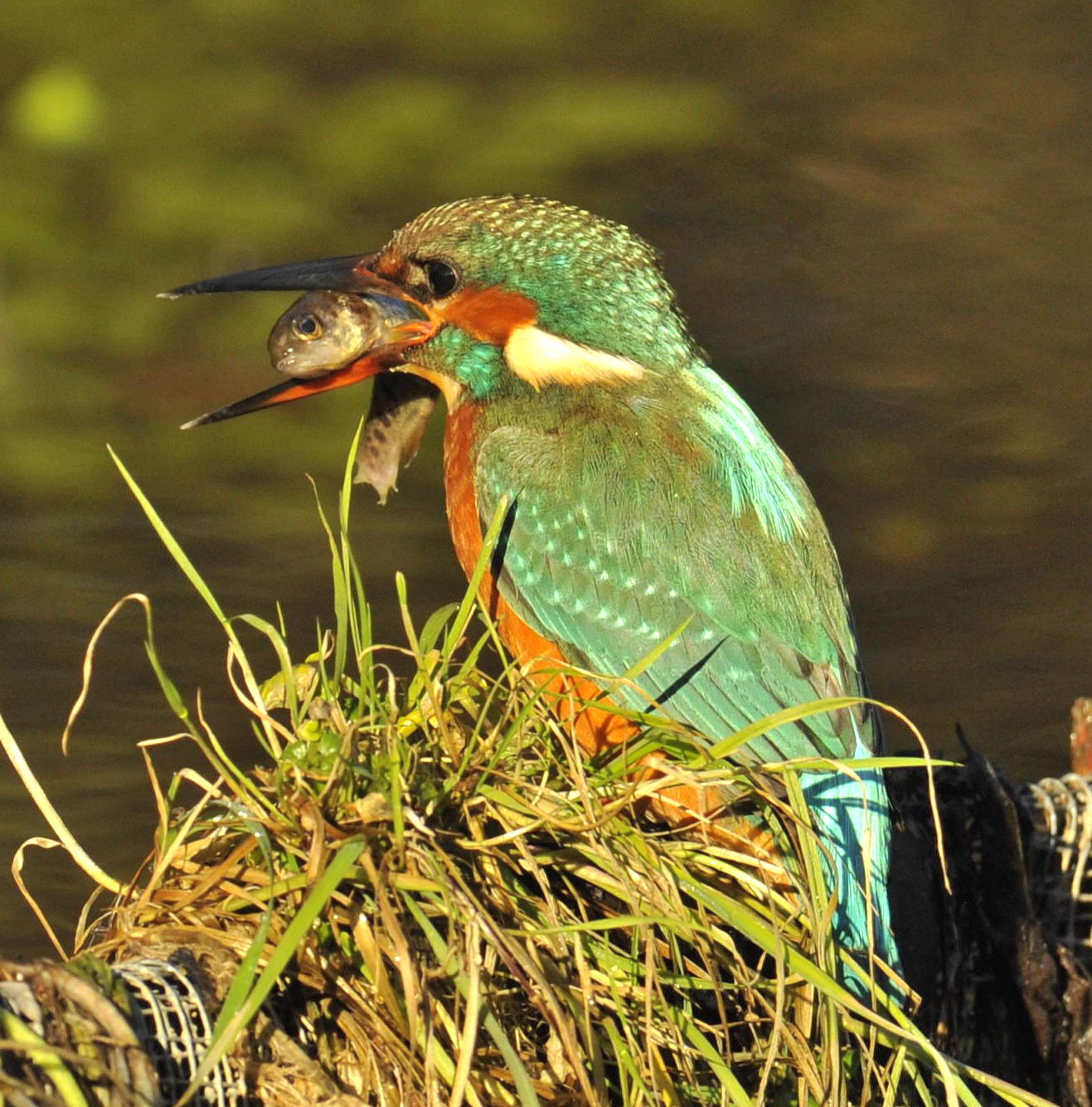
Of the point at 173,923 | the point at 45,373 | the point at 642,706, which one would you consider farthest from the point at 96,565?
the point at 173,923

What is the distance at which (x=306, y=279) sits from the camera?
92.2 inches

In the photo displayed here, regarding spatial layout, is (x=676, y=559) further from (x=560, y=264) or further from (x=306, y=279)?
(x=306, y=279)

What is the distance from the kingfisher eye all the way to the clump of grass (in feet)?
2.26

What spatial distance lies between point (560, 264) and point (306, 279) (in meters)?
0.34

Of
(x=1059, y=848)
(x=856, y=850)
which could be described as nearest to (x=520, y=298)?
(x=856, y=850)

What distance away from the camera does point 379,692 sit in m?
1.70

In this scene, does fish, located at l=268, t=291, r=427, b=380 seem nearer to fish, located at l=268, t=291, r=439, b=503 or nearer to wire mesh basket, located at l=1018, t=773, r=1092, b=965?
fish, located at l=268, t=291, r=439, b=503

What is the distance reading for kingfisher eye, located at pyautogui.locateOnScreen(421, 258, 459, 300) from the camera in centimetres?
232

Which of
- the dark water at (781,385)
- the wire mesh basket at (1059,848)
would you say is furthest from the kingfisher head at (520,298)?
the dark water at (781,385)

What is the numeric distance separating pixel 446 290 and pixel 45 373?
8.97ft

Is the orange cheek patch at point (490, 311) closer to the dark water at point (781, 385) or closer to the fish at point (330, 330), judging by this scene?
the fish at point (330, 330)

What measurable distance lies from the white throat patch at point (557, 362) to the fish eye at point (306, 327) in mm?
251

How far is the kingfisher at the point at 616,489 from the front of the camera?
207cm

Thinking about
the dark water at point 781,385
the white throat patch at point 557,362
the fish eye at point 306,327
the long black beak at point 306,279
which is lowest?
the dark water at point 781,385
